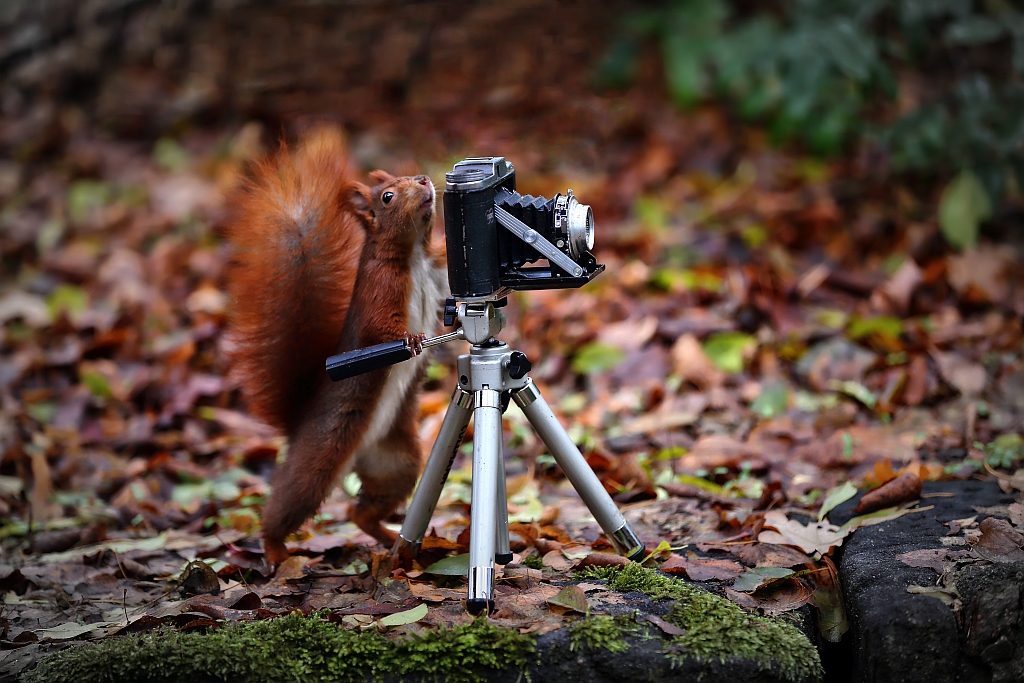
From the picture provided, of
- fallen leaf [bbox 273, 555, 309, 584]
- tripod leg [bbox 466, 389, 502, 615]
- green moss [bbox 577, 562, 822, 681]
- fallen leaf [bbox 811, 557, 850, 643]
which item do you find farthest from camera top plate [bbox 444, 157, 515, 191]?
fallen leaf [bbox 811, 557, 850, 643]

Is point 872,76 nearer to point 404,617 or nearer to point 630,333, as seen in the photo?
point 630,333

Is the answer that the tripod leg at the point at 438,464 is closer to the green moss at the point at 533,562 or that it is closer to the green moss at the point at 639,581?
the green moss at the point at 533,562

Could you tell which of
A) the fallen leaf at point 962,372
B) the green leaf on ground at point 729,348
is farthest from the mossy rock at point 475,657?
the green leaf on ground at point 729,348

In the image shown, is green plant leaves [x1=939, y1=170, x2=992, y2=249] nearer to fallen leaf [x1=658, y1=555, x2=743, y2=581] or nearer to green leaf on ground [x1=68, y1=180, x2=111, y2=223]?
fallen leaf [x1=658, y1=555, x2=743, y2=581]

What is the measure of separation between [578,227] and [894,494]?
1.24m

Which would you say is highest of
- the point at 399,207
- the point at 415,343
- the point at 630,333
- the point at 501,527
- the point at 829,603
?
the point at 399,207

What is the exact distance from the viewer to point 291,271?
274cm

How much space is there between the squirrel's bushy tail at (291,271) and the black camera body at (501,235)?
0.52 metres

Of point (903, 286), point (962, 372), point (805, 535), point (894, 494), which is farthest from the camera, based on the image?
point (903, 286)

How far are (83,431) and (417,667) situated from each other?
260 centimetres

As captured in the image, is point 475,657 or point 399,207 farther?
point 399,207

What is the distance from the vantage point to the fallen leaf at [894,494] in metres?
2.76

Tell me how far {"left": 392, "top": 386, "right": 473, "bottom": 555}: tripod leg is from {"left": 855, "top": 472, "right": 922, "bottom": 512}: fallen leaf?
1164mm

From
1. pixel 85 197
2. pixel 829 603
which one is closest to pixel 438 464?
pixel 829 603
